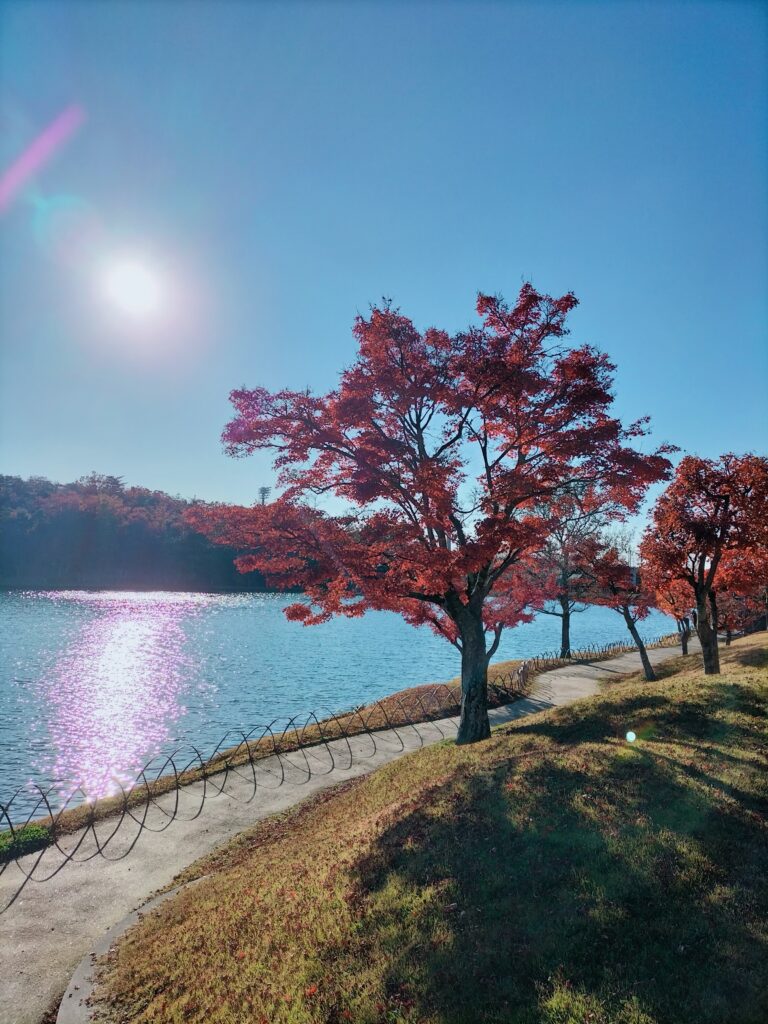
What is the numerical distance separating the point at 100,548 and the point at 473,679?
12544cm

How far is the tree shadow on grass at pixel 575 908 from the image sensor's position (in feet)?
18.5

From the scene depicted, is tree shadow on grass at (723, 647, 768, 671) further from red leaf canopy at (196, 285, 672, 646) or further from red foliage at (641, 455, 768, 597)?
red leaf canopy at (196, 285, 672, 646)

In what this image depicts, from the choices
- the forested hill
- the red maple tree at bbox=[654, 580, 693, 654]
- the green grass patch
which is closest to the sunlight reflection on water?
the green grass patch

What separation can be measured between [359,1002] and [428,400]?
42.4ft

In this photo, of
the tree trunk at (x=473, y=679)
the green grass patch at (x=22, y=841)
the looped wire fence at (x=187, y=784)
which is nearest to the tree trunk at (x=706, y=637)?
the tree trunk at (x=473, y=679)

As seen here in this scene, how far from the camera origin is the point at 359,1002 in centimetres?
628

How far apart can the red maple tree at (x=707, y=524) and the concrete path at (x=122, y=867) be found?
1049 cm

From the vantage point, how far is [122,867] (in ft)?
40.1

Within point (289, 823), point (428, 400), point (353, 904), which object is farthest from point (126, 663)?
point (353, 904)

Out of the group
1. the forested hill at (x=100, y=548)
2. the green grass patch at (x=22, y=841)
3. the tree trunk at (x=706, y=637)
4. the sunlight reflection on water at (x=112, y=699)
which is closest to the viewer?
the green grass patch at (x=22, y=841)

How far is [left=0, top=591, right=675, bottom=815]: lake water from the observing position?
974 inches

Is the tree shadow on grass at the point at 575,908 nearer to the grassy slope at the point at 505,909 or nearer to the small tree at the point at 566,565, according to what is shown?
the grassy slope at the point at 505,909

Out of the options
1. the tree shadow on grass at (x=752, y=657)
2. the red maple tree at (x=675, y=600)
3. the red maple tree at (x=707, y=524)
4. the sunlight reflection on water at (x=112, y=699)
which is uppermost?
the red maple tree at (x=707, y=524)

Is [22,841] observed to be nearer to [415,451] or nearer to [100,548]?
[415,451]
